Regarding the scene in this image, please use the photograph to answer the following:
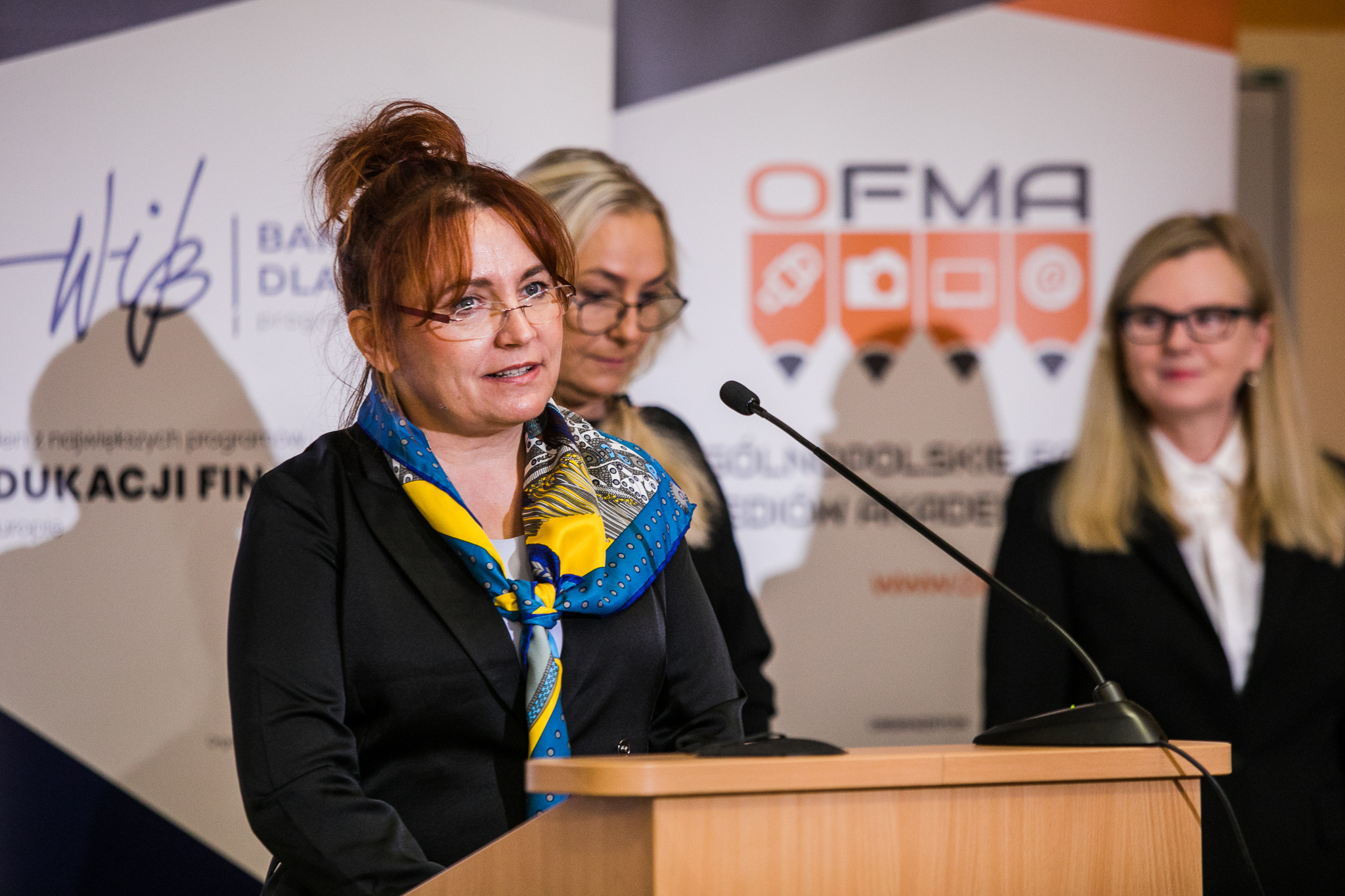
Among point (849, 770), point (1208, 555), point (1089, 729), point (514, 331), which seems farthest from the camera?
point (1208, 555)

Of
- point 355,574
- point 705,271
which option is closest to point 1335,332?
point 705,271

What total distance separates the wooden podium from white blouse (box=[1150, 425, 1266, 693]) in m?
1.72

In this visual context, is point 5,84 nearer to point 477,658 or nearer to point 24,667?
point 24,667

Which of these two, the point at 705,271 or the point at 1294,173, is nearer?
the point at 705,271

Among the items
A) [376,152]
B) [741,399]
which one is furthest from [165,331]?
[741,399]

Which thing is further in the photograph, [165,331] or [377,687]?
[165,331]

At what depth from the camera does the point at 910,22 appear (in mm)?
3338

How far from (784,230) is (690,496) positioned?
100 cm

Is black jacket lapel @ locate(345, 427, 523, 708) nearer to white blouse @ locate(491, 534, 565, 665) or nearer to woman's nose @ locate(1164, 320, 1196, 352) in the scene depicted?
white blouse @ locate(491, 534, 565, 665)

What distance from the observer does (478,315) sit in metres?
1.77

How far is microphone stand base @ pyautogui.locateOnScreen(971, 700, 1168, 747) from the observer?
128 cm

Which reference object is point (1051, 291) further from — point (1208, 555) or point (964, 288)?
point (1208, 555)
